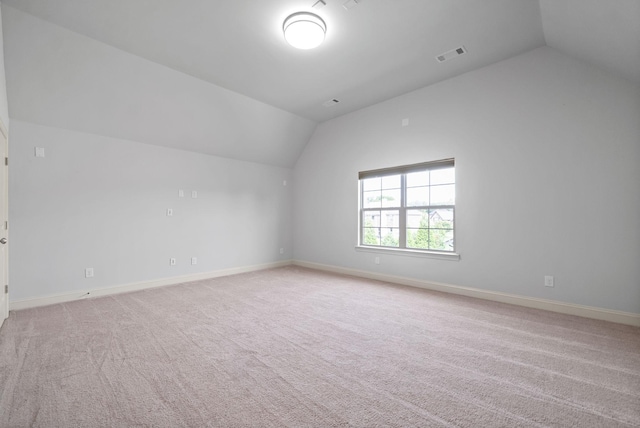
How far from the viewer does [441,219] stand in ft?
13.8

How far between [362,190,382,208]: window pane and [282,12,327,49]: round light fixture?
9.42 feet

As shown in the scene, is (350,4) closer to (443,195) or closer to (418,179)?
(418,179)

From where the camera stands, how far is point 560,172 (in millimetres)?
3184

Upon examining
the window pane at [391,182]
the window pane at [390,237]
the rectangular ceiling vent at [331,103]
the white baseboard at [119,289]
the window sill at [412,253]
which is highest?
the rectangular ceiling vent at [331,103]

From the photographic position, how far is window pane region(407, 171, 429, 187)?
4400 millimetres

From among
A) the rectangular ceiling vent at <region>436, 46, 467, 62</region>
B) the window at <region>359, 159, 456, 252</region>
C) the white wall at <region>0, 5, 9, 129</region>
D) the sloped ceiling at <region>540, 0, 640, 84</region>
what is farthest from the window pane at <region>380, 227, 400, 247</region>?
the white wall at <region>0, 5, 9, 129</region>

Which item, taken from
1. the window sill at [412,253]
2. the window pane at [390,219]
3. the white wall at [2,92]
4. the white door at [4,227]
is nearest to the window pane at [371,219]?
the window pane at [390,219]

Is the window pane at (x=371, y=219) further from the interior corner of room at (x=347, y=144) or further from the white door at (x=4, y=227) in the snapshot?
the white door at (x=4, y=227)

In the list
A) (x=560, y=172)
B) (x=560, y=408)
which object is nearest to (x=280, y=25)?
(x=560, y=172)

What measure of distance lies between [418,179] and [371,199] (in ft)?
3.22

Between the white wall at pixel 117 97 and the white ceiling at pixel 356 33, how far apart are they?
0.19 meters

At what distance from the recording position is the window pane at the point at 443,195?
4105mm

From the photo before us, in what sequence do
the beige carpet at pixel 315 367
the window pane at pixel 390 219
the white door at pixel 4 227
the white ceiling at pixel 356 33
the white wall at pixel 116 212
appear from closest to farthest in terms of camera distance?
1. the beige carpet at pixel 315 367
2. the white ceiling at pixel 356 33
3. the white door at pixel 4 227
4. the white wall at pixel 116 212
5. the window pane at pixel 390 219

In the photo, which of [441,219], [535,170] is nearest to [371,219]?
[441,219]
